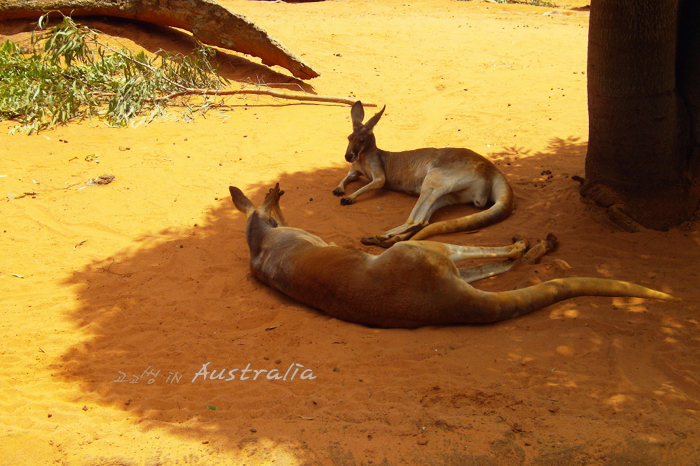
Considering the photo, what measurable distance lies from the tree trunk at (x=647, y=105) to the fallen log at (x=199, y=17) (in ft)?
20.2

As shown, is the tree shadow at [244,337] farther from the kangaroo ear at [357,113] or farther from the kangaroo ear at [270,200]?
the kangaroo ear at [357,113]

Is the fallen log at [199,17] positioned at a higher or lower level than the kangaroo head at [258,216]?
higher

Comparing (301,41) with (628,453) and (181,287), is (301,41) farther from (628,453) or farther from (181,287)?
(628,453)

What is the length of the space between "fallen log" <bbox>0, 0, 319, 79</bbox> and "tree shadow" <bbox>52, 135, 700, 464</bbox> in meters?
4.46

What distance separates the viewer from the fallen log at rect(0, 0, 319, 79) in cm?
948

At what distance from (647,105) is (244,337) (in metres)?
3.65

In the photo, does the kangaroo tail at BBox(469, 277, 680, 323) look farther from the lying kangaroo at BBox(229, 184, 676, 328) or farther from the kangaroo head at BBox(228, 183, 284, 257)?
the kangaroo head at BBox(228, 183, 284, 257)

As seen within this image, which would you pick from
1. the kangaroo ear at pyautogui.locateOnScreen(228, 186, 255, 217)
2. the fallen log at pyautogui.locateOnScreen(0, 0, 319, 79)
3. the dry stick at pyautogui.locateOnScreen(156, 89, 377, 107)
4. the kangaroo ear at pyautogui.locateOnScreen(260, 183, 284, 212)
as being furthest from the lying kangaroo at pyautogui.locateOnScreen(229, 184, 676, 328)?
the fallen log at pyautogui.locateOnScreen(0, 0, 319, 79)

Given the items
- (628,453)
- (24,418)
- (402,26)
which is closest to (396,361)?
(628,453)

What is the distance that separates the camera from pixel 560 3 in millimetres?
A: 18234

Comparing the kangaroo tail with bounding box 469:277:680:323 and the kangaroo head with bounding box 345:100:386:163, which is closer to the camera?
the kangaroo tail with bounding box 469:277:680:323

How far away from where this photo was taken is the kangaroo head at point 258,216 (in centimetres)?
495

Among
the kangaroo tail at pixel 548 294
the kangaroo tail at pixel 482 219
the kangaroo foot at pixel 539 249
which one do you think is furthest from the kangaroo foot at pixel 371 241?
the kangaroo tail at pixel 548 294

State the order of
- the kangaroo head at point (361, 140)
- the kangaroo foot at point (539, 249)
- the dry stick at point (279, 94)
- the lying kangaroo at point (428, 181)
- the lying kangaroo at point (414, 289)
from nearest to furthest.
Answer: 1. the lying kangaroo at point (414, 289)
2. the kangaroo foot at point (539, 249)
3. the lying kangaroo at point (428, 181)
4. the kangaroo head at point (361, 140)
5. the dry stick at point (279, 94)
